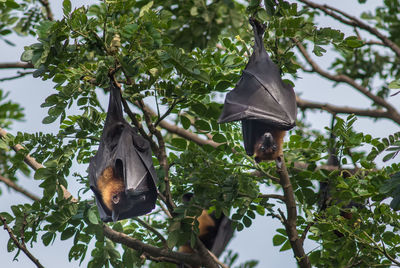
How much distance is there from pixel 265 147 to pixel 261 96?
1.30 ft

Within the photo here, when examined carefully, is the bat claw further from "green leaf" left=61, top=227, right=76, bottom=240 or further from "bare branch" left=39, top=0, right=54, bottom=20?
"bare branch" left=39, top=0, right=54, bottom=20

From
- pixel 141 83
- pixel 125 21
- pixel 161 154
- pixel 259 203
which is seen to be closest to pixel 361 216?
pixel 259 203

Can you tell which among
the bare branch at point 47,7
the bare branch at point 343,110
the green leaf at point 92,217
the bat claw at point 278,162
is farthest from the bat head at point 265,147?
the bare branch at point 47,7

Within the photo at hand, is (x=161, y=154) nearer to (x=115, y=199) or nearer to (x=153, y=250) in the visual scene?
(x=115, y=199)

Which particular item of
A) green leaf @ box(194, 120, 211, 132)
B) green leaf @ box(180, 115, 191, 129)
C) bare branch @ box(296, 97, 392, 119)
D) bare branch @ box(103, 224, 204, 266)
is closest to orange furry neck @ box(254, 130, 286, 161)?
green leaf @ box(194, 120, 211, 132)

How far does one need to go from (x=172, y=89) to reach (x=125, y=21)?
0.59 m

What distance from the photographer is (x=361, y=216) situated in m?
4.28

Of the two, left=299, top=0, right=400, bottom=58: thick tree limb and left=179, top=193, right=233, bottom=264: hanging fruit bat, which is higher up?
left=299, top=0, right=400, bottom=58: thick tree limb

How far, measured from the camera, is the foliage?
144 inches

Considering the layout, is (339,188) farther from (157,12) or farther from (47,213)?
(47,213)

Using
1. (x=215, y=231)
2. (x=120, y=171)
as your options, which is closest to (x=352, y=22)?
(x=215, y=231)

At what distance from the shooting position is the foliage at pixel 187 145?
12.0 feet

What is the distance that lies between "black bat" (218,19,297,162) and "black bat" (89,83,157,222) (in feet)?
2.25

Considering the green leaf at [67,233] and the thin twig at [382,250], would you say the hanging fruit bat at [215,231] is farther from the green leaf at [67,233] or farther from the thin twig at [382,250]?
the thin twig at [382,250]
